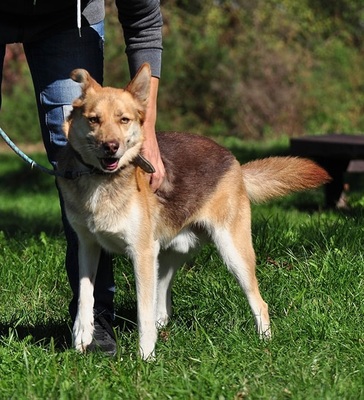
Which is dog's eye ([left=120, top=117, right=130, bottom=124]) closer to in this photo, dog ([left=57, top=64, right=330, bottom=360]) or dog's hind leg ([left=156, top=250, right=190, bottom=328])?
dog ([left=57, top=64, right=330, bottom=360])

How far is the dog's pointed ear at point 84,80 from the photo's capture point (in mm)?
4047

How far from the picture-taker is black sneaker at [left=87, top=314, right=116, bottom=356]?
14.1 ft

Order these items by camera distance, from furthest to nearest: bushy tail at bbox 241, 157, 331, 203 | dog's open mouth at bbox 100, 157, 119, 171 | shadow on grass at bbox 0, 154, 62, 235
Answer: shadow on grass at bbox 0, 154, 62, 235, bushy tail at bbox 241, 157, 331, 203, dog's open mouth at bbox 100, 157, 119, 171

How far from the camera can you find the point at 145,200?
169 inches

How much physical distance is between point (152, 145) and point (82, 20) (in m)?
0.69

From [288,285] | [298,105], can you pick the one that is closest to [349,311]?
[288,285]

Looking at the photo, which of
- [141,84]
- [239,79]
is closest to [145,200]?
[141,84]

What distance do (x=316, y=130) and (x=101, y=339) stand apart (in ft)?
46.1

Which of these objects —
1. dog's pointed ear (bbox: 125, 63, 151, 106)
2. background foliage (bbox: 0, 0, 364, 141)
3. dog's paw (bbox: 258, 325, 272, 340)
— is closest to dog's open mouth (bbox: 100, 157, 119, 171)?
dog's pointed ear (bbox: 125, 63, 151, 106)

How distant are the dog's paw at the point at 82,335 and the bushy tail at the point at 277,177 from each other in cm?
127

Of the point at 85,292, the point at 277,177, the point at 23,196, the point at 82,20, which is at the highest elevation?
the point at 82,20

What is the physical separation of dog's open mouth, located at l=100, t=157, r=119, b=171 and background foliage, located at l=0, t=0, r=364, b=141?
13.1 meters

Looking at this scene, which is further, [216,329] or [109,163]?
[216,329]

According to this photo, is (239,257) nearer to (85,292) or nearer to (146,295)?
(146,295)
